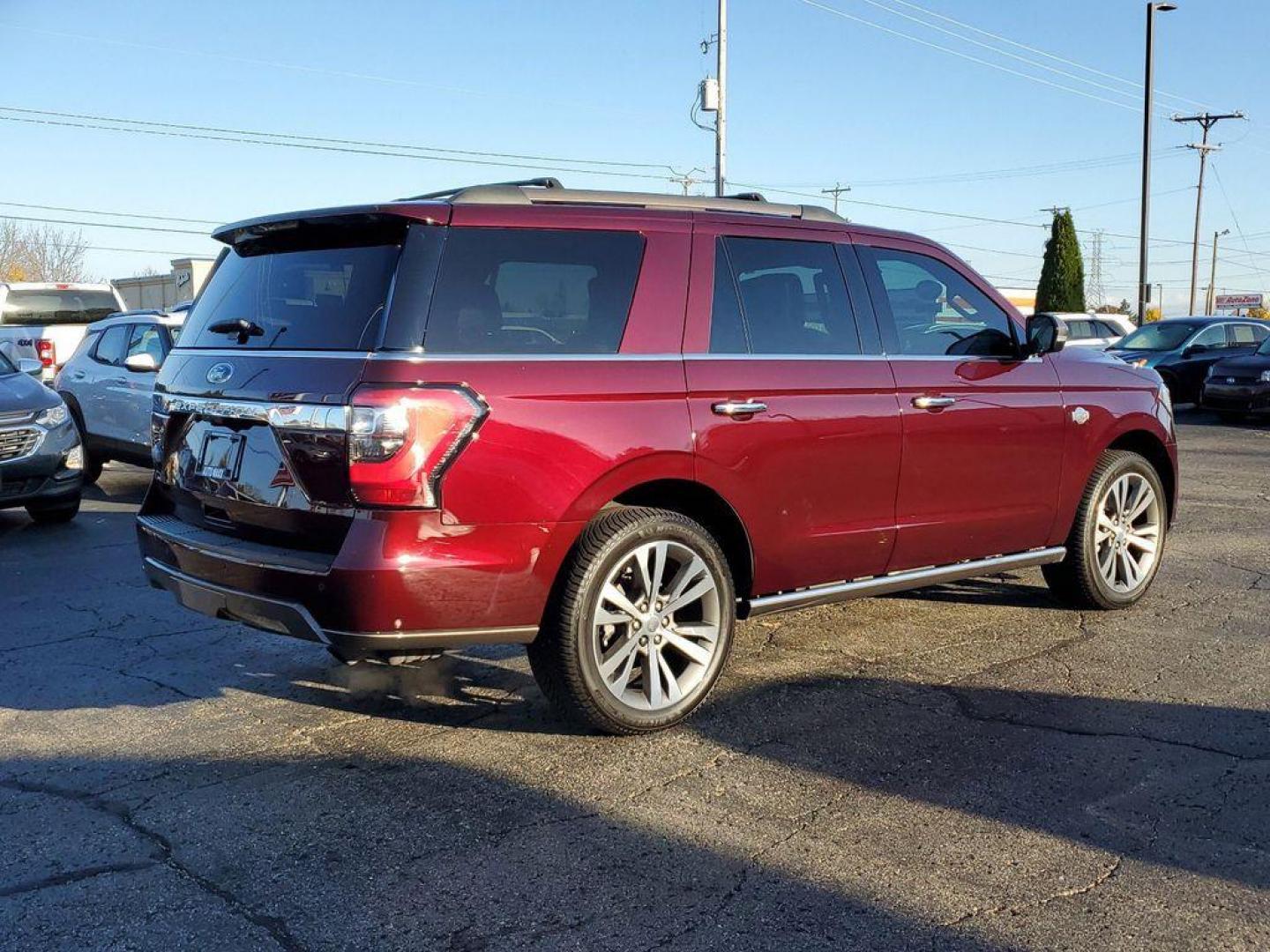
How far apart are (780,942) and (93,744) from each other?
2740mm

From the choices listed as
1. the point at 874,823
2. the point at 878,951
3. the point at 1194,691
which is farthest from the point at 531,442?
the point at 1194,691

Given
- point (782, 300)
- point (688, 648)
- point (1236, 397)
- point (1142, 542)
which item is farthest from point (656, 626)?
point (1236, 397)

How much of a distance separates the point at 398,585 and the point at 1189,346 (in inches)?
797

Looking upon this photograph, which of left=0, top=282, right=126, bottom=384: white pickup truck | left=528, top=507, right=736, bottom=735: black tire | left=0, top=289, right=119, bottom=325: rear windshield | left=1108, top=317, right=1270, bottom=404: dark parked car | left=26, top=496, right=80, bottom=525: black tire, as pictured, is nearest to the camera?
left=528, top=507, right=736, bottom=735: black tire

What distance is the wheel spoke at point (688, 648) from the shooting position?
450cm

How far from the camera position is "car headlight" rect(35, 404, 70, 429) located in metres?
9.28

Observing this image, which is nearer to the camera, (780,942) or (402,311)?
(780,942)

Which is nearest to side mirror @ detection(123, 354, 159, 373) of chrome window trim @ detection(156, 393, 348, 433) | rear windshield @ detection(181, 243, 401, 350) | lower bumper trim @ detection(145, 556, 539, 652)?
rear windshield @ detection(181, 243, 401, 350)

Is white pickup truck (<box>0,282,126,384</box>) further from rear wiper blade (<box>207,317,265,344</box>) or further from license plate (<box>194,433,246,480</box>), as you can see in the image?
license plate (<box>194,433,246,480</box>)

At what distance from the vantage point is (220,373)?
14.3 feet

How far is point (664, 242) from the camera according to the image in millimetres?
4629

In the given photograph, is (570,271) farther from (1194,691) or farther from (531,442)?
(1194,691)

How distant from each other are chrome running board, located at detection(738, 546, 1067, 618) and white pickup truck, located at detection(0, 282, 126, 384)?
14.3m

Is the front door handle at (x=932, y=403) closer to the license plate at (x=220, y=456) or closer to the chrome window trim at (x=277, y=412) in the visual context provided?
the chrome window trim at (x=277, y=412)
